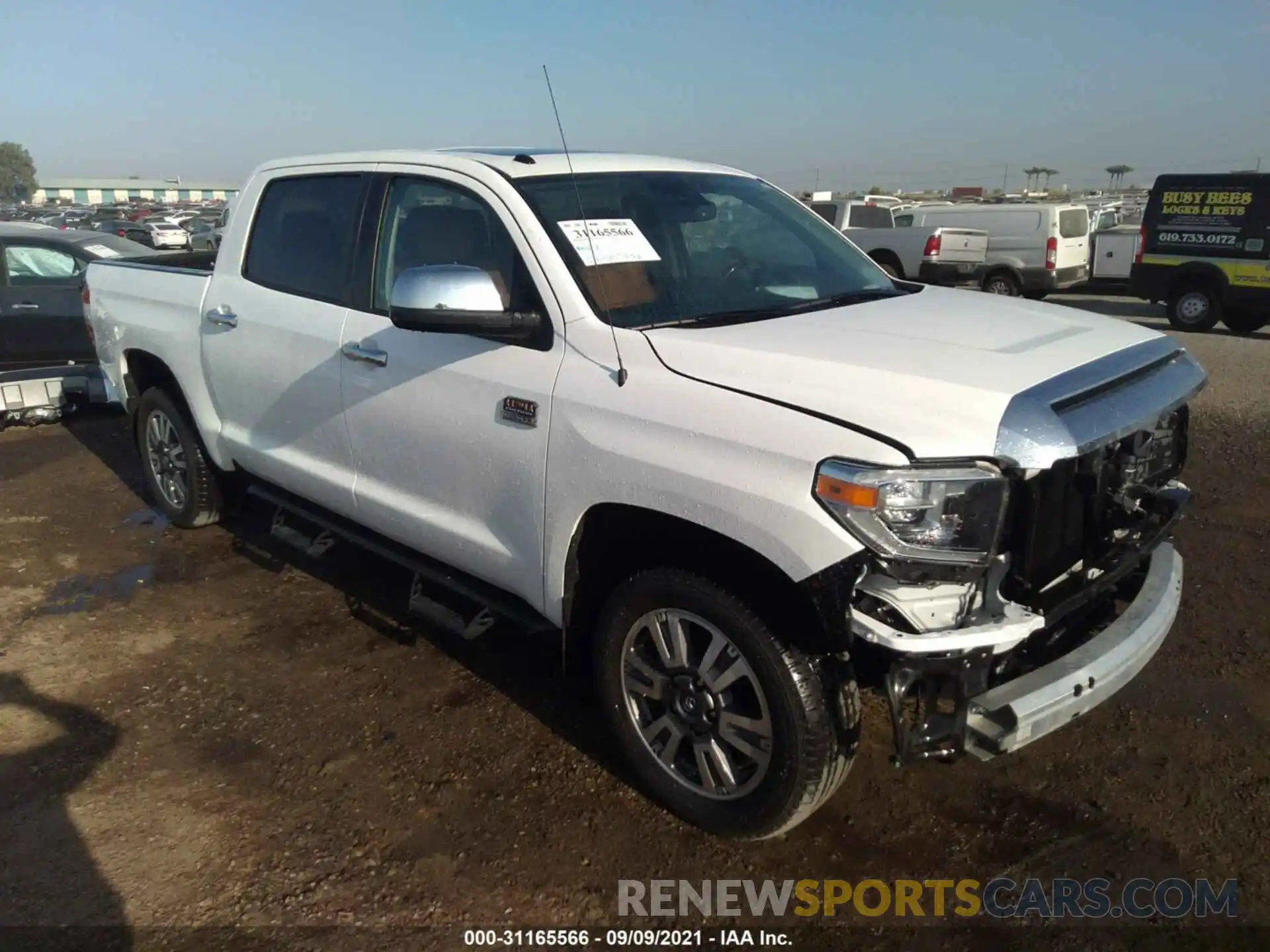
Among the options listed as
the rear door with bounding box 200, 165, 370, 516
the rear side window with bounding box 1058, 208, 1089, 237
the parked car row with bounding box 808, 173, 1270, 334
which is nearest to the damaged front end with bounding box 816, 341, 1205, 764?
the rear door with bounding box 200, 165, 370, 516

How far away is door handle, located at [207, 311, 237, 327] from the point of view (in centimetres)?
451

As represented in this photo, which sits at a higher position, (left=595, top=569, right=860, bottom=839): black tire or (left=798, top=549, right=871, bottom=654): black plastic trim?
(left=798, top=549, right=871, bottom=654): black plastic trim

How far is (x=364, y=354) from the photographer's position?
12.1 ft

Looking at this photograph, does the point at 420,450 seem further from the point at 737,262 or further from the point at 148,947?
the point at 148,947

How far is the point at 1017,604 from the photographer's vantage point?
256cm

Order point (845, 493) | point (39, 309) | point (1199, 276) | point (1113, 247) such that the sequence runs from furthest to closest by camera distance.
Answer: point (1113, 247) < point (1199, 276) < point (39, 309) < point (845, 493)

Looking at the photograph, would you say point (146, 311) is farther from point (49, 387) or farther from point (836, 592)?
point (836, 592)

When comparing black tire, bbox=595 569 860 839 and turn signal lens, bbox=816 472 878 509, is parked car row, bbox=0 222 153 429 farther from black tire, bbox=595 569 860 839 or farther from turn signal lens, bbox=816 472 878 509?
turn signal lens, bbox=816 472 878 509

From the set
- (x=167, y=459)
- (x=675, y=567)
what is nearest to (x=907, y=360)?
(x=675, y=567)

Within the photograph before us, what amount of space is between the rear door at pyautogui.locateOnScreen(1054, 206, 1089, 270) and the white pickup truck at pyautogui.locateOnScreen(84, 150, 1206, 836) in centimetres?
1509

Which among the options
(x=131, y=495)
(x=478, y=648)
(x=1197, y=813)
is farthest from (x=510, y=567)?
(x=131, y=495)

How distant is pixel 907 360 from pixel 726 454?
22.0 inches

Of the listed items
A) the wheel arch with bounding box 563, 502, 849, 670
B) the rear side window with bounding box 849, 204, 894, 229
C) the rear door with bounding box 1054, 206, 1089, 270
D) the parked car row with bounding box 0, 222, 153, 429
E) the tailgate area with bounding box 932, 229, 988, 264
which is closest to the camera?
the wheel arch with bounding box 563, 502, 849, 670

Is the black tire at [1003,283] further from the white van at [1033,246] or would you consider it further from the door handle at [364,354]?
the door handle at [364,354]
